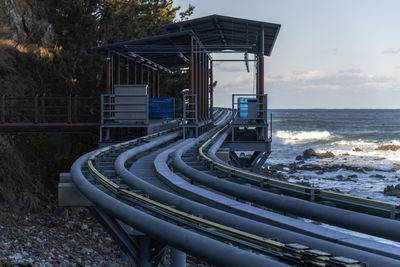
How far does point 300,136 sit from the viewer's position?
351 ft

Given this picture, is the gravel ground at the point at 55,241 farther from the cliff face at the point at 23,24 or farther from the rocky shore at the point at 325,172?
the rocky shore at the point at 325,172

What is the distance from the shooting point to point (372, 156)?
70.2 metres

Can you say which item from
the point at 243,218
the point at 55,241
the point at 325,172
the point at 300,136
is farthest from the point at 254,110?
the point at 300,136

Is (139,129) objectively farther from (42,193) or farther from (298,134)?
(298,134)

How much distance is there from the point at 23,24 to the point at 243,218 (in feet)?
86.8

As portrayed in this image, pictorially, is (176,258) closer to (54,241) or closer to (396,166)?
(54,241)

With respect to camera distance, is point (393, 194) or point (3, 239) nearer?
point (3, 239)

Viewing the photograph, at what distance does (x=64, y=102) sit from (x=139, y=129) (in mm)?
5776

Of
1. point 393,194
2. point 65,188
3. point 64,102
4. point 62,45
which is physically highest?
point 62,45

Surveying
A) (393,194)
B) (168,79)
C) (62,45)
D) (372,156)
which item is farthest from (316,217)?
(372,156)

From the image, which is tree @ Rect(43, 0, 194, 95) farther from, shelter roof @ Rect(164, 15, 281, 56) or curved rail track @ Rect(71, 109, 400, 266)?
curved rail track @ Rect(71, 109, 400, 266)

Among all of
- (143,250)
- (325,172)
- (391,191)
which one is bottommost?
(325,172)

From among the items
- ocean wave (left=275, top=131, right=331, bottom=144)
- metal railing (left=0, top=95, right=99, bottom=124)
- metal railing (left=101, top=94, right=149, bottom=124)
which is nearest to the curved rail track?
metal railing (left=101, top=94, right=149, bottom=124)

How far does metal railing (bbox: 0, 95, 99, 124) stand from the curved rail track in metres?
11.1
